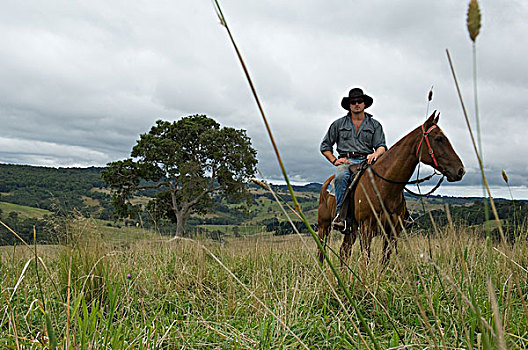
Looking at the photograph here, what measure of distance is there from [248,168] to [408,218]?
26.9 m

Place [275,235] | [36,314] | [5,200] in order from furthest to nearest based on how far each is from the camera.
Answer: [5,200]
[275,235]
[36,314]

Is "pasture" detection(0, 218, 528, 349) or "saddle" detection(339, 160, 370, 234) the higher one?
"saddle" detection(339, 160, 370, 234)

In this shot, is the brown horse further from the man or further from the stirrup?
the man

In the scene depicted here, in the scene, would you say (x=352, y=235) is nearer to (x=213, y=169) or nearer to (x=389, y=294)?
(x=389, y=294)

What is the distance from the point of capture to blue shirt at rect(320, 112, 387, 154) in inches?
235

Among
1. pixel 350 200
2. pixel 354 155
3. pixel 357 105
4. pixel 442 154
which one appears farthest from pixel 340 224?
pixel 357 105

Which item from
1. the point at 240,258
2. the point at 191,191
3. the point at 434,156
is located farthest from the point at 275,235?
the point at 191,191

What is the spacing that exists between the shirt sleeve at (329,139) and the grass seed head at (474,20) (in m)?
5.72

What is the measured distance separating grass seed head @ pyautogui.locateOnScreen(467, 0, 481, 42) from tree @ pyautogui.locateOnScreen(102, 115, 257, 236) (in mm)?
31255

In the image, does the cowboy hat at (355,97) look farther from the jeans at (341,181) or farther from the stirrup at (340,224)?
the stirrup at (340,224)

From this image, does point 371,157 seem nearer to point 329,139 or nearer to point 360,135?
point 360,135

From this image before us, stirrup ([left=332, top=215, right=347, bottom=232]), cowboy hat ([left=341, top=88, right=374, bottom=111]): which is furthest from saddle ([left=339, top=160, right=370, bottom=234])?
cowboy hat ([left=341, top=88, right=374, bottom=111])

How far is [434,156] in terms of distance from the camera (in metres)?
5.00

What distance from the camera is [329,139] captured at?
6.27 meters
